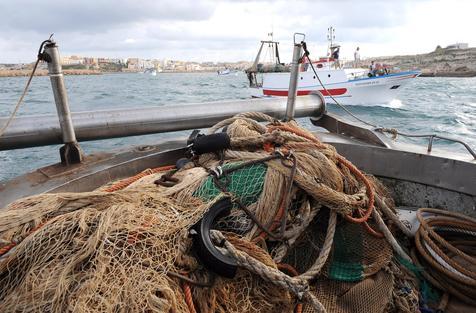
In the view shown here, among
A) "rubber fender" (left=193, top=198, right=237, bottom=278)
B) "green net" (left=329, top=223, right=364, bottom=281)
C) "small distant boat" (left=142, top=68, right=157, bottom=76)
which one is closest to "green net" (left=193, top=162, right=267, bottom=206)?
"rubber fender" (left=193, top=198, right=237, bottom=278)

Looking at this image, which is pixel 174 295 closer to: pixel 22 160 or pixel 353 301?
pixel 353 301

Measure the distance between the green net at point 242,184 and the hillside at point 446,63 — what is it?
7696 cm

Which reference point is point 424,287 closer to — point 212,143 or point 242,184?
point 242,184

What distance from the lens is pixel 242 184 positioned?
2164 millimetres

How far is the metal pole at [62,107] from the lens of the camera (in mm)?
2680

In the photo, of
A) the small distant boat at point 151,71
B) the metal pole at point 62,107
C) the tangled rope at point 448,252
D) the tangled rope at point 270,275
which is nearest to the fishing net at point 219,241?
the tangled rope at point 270,275

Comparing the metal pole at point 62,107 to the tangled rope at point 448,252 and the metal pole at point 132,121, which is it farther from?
the tangled rope at point 448,252

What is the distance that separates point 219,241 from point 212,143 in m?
1.07

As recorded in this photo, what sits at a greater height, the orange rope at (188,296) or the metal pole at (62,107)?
the metal pole at (62,107)

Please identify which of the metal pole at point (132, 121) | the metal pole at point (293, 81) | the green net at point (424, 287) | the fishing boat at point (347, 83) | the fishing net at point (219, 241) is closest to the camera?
the fishing net at point (219, 241)

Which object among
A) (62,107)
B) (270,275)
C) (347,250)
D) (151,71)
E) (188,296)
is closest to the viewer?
(188,296)

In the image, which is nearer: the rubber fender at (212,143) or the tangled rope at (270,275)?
the tangled rope at (270,275)

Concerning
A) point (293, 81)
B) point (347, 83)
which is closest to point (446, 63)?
point (347, 83)

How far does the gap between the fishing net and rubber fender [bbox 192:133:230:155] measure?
63 millimetres
